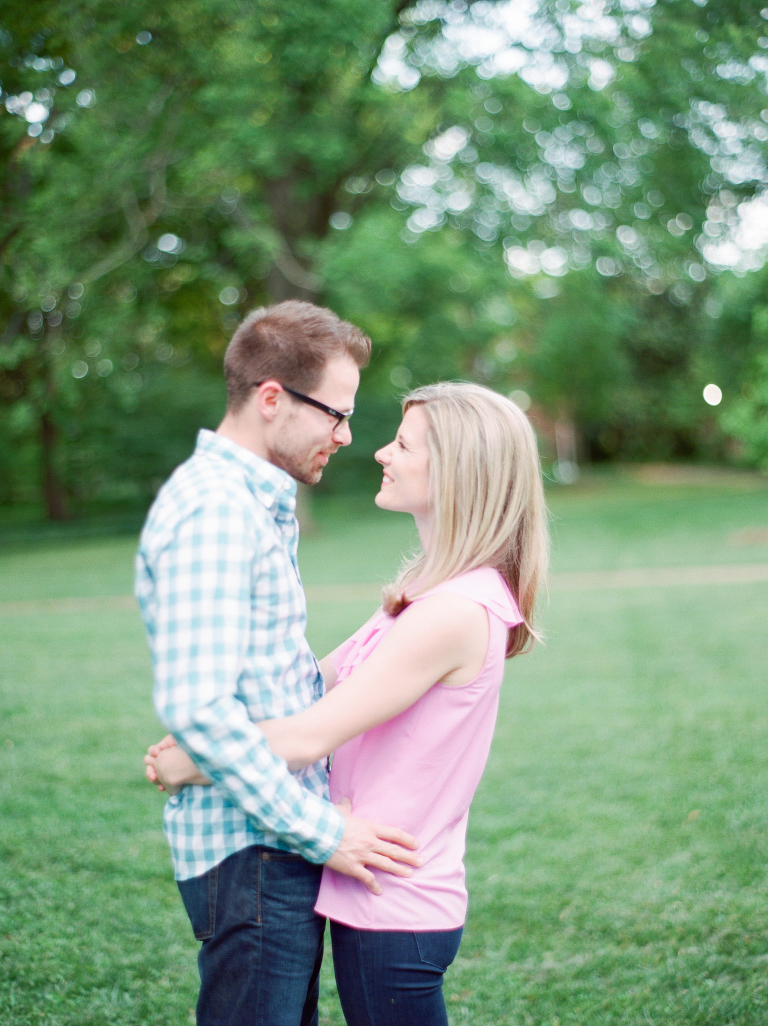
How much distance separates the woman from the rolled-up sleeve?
0.11 m

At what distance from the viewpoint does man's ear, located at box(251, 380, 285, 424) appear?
182cm

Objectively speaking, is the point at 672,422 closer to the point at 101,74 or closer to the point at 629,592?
the point at 629,592

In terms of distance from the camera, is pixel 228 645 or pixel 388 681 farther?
pixel 388 681

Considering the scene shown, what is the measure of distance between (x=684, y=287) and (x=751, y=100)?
111ft

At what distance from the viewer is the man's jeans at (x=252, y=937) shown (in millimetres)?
1785

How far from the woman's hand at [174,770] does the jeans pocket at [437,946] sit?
507mm

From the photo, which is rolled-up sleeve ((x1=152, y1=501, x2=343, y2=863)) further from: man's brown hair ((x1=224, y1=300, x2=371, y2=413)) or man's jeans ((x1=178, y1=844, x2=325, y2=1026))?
man's brown hair ((x1=224, y1=300, x2=371, y2=413))

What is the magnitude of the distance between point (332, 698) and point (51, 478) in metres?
29.5

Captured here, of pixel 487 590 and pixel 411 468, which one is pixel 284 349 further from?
pixel 487 590

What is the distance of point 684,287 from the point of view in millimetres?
36094

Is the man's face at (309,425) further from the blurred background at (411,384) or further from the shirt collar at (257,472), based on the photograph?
the blurred background at (411,384)

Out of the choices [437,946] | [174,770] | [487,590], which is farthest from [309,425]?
[437,946]

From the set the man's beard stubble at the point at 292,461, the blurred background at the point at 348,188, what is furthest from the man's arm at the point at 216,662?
the blurred background at the point at 348,188

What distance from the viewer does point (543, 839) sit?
481cm
